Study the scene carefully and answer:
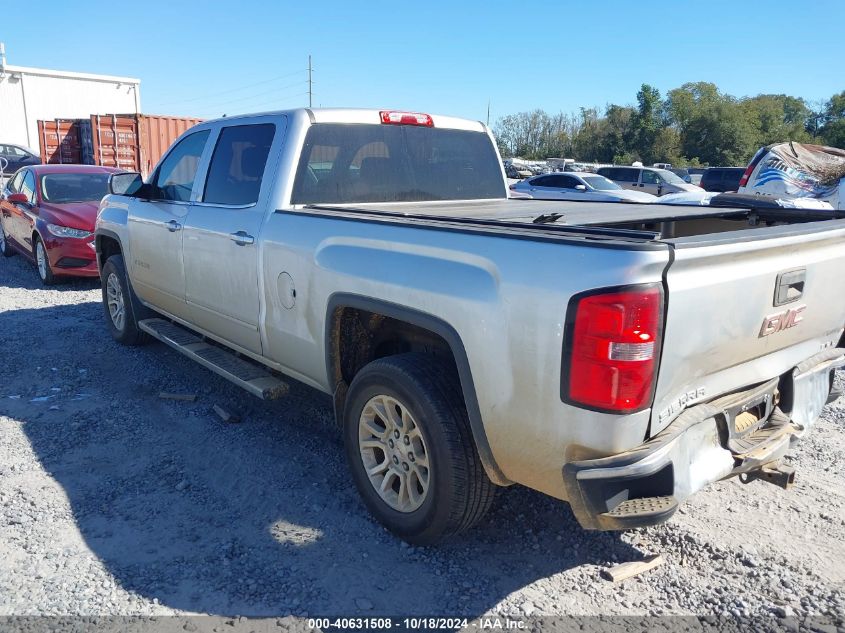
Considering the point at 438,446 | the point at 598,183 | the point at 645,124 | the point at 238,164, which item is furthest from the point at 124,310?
the point at 645,124

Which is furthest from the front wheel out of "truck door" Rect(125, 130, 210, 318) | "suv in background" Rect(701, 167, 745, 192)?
"suv in background" Rect(701, 167, 745, 192)

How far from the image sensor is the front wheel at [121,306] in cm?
614

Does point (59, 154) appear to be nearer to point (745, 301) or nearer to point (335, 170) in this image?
point (335, 170)

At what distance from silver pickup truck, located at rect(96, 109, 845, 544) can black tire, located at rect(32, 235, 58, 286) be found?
17.2 ft

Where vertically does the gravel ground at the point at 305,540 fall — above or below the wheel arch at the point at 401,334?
below

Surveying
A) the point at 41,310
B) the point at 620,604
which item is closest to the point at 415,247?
the point at 620,604

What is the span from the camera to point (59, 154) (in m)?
23.6

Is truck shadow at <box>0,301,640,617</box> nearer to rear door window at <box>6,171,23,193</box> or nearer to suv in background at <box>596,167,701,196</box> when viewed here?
rear door window at <box>6,171,23,193</box>

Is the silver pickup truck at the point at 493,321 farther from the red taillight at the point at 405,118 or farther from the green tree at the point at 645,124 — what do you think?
the green tree at the point at 645,124

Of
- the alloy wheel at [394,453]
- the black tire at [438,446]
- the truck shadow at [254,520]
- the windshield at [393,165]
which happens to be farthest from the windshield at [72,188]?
the black tire at [438,446]

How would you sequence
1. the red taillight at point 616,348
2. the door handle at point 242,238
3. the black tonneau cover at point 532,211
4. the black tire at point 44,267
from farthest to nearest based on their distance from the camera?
the black tire at point 44,267
the door handle at point 242,238
the black tonneau cover at point 532,211
the red taillight at point 616,348

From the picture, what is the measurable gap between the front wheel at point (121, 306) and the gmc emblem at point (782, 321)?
204 inches

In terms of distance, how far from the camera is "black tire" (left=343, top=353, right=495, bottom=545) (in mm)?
2918

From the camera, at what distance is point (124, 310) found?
20.7 ft
